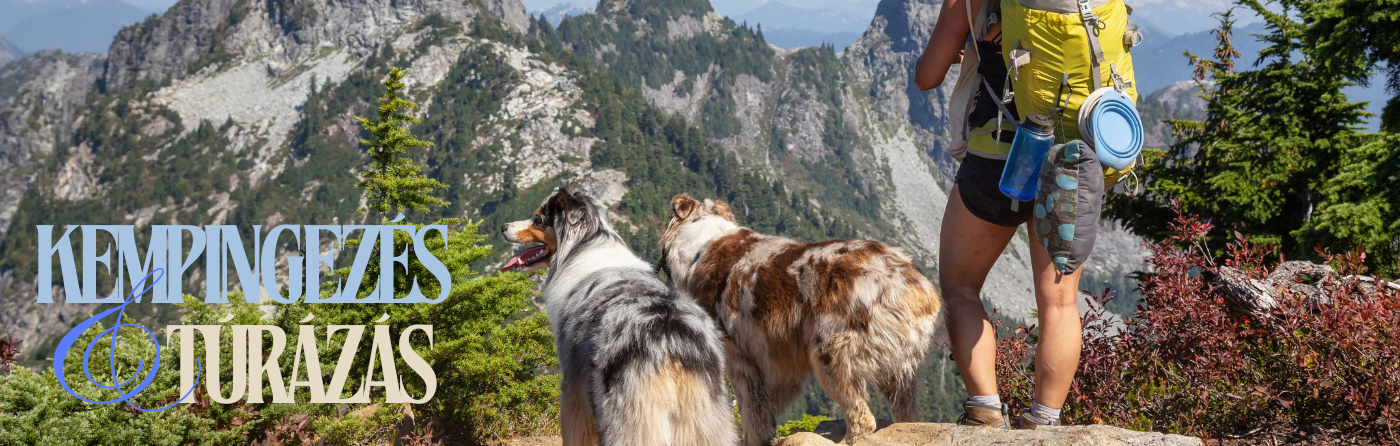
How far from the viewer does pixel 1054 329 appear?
12.9 feet

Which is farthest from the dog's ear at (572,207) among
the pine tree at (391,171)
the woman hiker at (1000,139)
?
the pine tree at (391,171)

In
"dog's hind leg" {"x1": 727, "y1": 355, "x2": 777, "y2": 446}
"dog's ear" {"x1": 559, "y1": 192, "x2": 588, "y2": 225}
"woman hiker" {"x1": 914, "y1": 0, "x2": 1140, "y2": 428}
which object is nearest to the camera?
"woman hiker" {"x1": 914, "y1": 0, "x2": 1140, "y2": 428}

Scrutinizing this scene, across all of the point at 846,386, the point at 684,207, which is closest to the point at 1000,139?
the point at 846,386

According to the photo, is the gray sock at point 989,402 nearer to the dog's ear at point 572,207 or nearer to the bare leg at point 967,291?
the bare leg at point 967,291

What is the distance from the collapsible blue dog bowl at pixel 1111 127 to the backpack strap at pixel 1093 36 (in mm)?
84

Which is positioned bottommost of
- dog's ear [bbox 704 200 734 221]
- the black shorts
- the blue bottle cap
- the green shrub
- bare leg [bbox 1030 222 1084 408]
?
the green shrub

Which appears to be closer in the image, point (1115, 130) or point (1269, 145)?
point (1115, 130)

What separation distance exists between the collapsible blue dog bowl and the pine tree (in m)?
10.4

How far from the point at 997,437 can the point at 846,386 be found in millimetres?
1083

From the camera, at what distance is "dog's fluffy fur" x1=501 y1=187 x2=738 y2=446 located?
13.6 feet

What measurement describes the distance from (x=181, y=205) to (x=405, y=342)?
219 meters

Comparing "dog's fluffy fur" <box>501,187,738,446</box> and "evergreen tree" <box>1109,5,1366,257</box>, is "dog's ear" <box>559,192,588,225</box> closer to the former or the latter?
"dog's fluffy fur" <box>501,187,738,446</box>

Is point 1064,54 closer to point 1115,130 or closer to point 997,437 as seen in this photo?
point 1115,130

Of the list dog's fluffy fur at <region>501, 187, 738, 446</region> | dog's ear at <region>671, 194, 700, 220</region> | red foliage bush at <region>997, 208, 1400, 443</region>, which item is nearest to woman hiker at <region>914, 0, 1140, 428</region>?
red foliage bush at <region>997, 208, 1400, 443</region>
